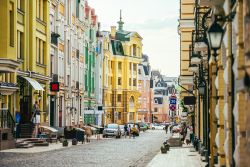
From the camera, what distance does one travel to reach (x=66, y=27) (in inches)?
2445

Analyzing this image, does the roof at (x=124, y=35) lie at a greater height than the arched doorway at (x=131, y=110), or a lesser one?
greater

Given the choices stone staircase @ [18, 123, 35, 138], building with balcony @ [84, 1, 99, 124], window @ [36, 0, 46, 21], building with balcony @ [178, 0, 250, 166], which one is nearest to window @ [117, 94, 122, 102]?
building with balcony @ [84, 1, 99, 124]

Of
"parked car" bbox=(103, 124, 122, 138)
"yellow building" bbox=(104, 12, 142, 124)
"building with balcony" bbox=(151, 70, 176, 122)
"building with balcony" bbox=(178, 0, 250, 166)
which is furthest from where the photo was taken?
"building with balcony" bbox=(151, 70, 176, 122)

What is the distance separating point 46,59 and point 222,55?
124 ft

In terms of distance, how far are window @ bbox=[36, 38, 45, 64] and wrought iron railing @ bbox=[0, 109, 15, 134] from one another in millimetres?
10939

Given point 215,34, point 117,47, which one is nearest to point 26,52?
point 215,34

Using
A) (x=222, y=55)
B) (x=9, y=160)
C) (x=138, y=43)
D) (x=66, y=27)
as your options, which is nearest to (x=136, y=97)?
(x=138, y=43)

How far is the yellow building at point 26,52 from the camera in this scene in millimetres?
37531

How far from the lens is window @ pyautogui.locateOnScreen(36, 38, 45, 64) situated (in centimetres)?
4898

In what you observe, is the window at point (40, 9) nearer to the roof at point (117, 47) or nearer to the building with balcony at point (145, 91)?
the roof at point (117, 47)

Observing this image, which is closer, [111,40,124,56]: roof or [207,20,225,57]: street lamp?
[207,20,225,57]: street lamp

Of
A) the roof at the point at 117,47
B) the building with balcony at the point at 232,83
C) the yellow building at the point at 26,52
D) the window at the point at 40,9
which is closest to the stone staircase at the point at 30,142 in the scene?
the yellow building at the point at 26,52

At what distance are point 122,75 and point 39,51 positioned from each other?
218ft

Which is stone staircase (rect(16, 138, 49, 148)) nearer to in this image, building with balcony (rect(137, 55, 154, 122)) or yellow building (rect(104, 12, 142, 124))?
yellow building (rect(104, 12, 142, 124))
